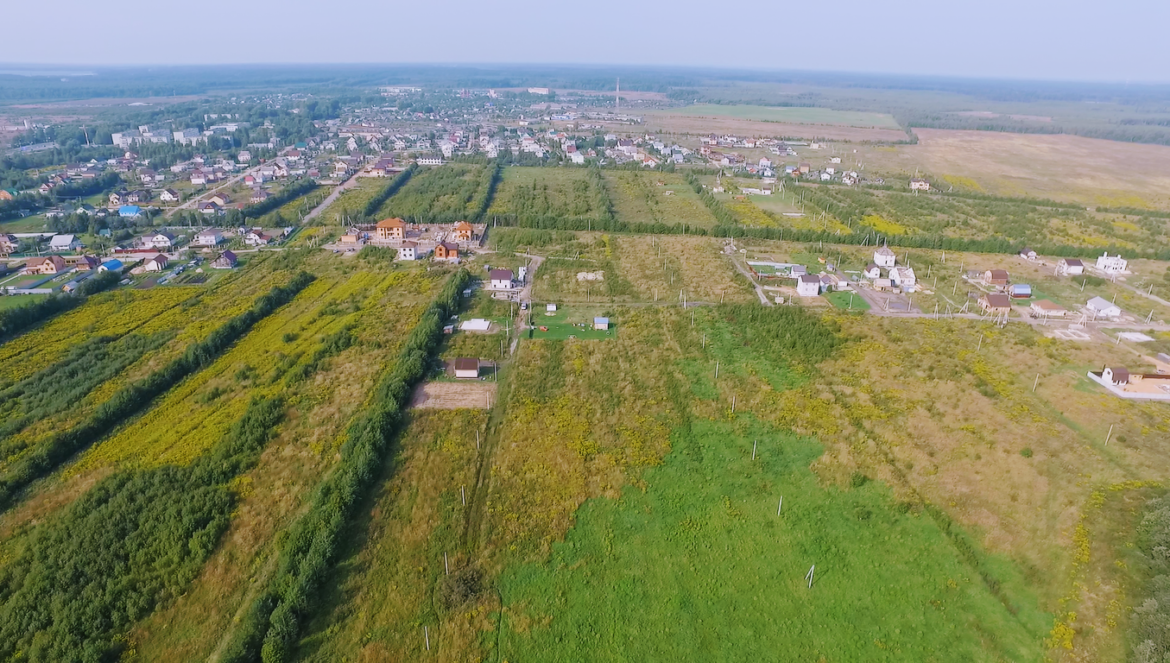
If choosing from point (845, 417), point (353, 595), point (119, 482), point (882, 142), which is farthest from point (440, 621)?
point (882, 142)

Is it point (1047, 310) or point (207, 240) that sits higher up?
point (207, 240)

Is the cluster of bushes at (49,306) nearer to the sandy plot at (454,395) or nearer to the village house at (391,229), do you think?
the village house at (391,229)

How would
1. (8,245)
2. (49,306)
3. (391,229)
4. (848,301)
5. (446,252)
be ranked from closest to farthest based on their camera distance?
1. (49,306)
2. (848,301)
3. (8,245)
4. (446,252)
5. (391,229)

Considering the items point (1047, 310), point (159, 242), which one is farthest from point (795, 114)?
point (159, 242)

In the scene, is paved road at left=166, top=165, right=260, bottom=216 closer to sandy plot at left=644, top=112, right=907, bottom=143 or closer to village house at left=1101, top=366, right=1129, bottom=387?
village house at left=1101, top=366, right=1129, bottom=387

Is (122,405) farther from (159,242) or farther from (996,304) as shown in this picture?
(996,304)

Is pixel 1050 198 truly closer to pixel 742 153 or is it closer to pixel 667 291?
pixel 742 153
